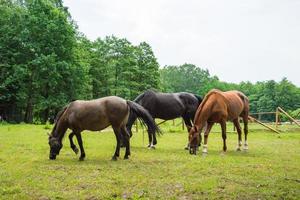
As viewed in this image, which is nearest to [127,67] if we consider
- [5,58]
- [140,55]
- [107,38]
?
[140,55]

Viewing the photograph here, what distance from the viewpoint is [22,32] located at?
124ft

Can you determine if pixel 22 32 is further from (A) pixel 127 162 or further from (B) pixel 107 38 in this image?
(A) pixel 127 162

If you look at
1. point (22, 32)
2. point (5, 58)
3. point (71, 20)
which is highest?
point (71, 20)

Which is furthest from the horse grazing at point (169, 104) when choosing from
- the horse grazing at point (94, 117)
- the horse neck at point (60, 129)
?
the horse neck at point (60, 129)

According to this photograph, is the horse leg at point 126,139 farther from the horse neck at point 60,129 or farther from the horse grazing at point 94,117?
the horse neck at point 60,129

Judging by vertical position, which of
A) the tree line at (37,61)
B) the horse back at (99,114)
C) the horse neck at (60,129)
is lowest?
the horse neck at (60,129)

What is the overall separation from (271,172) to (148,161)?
3343mm

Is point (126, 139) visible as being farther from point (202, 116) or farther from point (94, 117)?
point (202, 116)

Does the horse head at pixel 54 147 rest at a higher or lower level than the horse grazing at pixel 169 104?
lower

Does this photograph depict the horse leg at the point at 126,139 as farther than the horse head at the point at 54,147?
Yes

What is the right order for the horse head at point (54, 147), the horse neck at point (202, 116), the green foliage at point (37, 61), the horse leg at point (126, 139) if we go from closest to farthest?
the horse head at point (54, 147)
the horse leg at point (126, 139)
the horse neck at point (202, 116)
the green foliage at point (37, 61)

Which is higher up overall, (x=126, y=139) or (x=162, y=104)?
(x=162, y=104)

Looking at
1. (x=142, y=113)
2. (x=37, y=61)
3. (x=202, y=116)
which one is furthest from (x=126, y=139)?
(x=37, y=61)

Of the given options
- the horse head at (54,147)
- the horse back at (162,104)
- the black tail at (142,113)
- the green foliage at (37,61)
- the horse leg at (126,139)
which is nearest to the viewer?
the horse head at (54,147)
